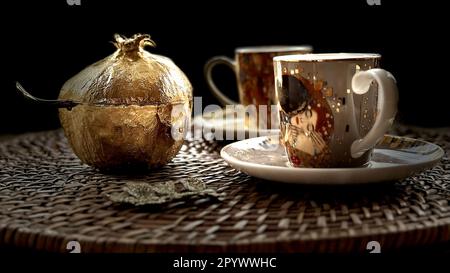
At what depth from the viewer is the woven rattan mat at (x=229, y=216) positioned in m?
0.51

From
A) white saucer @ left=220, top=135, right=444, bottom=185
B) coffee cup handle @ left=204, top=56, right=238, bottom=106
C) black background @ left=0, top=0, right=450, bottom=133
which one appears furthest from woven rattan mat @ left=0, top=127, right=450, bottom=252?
black background @ left=0, top=0, right=450, bottom=133

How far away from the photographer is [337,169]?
0.61 m

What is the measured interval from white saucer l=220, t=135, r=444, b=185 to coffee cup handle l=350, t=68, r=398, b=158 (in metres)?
0.03

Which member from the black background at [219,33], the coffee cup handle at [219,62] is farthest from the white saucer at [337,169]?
the black background at [219,33]

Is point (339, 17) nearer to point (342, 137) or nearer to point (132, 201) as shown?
point (342, 137)

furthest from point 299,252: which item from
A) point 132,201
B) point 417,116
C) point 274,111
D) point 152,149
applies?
point 417,116

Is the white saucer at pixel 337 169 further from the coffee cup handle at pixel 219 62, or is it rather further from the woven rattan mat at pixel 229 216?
the coffee cup handle at pixel 219 62

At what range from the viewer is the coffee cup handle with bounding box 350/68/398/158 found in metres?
0.62

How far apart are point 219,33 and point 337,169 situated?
0.87 m

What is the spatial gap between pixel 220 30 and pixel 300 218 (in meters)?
0.92

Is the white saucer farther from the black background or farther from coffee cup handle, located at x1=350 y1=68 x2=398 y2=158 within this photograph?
the black background

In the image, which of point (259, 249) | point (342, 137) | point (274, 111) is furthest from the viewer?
point (274, 111)

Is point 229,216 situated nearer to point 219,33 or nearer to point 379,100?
point 379,100

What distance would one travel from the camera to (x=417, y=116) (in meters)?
1.36
